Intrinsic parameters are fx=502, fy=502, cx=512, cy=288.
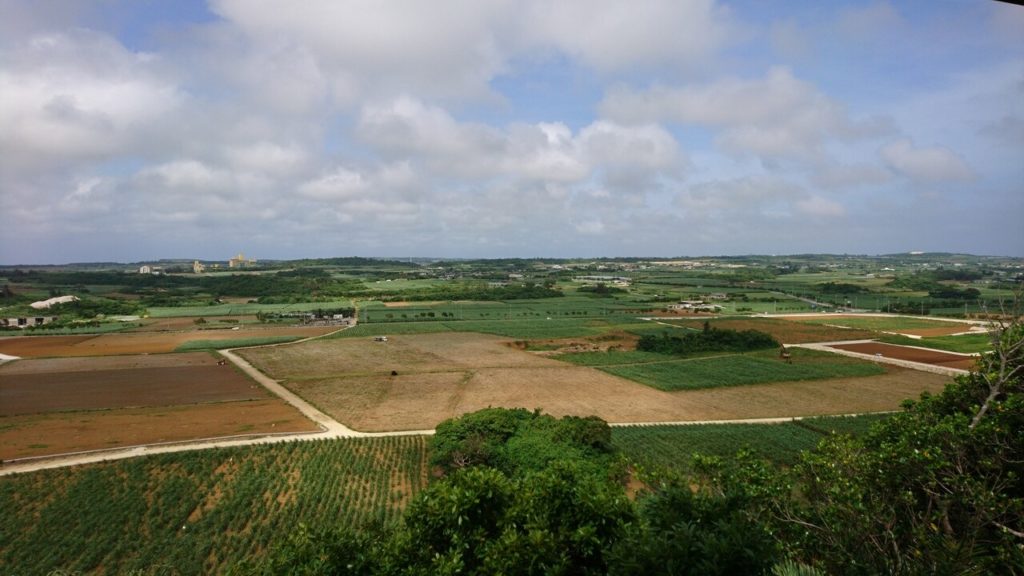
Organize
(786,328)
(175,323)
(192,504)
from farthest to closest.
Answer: (175,323) < (786,328) < (192,504)

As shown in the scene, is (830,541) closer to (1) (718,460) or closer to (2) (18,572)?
(1) (718,460)

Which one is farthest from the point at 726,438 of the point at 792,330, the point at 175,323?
the point at 175,323

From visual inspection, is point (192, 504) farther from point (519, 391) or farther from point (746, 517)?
point (519, 391)

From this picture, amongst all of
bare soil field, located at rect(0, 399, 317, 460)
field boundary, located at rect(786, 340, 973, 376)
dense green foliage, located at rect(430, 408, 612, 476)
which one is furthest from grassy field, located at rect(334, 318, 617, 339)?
dense green foliage, located at rect(430, 408, 612, 476)

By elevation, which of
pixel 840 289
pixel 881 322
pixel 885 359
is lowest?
pixel 885 359

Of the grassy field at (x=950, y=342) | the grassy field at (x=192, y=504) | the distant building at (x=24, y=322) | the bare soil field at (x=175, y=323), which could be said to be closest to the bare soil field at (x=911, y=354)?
the grassy field at (x=950, y=342)

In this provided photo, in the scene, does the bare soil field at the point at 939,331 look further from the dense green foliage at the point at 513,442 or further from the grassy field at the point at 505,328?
the dense green foliage at the point at 513,442
